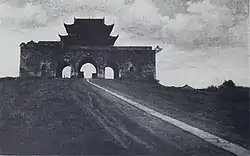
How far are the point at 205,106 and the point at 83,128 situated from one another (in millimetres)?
1105

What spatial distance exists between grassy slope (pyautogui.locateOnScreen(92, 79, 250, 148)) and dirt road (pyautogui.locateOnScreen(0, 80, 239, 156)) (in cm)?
17

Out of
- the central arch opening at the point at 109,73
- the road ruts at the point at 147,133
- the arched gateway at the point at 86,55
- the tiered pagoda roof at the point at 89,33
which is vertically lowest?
the road ruts at the point at 147,133

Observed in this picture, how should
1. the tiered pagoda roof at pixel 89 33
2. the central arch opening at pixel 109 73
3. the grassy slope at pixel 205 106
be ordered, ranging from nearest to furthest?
the grassy slope at pixel 205 106 → the tiered pagoda roof at pixel 89 33 → the central arch opening at pixel 109 73

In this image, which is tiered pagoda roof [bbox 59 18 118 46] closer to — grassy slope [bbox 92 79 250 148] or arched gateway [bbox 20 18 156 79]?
arched gateway [bbox 20 18 156 79]

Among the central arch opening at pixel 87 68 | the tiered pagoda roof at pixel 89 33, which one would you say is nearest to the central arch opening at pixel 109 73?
the central arch opening at pixel 87 68

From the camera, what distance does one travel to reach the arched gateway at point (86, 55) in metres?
3.41

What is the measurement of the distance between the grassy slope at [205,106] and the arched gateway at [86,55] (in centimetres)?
31

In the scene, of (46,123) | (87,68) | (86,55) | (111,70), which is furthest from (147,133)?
(86,55)

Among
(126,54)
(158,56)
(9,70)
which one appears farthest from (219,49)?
(9,70)

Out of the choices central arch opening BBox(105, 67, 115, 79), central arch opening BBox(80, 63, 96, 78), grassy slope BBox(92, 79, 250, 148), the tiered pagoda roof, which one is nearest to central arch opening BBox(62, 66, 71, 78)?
central arch opening BBox(80, 63, 96, 78)

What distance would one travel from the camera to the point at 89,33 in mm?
4289

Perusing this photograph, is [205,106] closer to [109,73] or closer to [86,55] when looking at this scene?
[109,73]

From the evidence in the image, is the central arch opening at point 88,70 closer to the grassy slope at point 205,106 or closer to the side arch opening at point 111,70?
the side arch opening at point 111,70

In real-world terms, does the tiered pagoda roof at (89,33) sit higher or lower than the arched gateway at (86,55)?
higher
